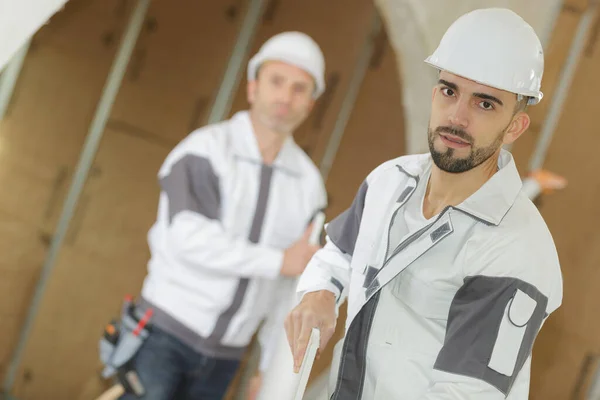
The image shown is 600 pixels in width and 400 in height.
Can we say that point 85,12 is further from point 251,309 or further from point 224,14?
point 251,309

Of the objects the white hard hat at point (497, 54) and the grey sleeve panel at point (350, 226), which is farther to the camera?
the grey sleeve panel at point (350, 226)

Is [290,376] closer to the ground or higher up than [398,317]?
closer to the ground

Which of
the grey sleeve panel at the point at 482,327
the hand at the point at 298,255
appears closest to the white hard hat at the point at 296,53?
the hand at the point at 298,255

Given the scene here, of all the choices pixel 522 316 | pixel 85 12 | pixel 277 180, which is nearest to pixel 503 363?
pixel 522 316

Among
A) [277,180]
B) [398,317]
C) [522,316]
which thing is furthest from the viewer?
[277,180]

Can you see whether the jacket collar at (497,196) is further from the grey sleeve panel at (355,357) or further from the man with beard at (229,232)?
the man with beard at (229,232)

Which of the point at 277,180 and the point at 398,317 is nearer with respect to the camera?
the point at 398,317

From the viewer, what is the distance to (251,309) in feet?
8.55

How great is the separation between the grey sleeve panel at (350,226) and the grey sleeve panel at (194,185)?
3.49 ft

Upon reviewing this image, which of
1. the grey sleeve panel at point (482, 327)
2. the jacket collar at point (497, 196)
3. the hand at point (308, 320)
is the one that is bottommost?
the hand at point (308, 320)

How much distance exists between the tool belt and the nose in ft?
5.16

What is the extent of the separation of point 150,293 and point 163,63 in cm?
160

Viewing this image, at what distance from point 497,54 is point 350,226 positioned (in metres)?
0.41

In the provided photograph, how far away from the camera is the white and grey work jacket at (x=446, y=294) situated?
1.19 meters
